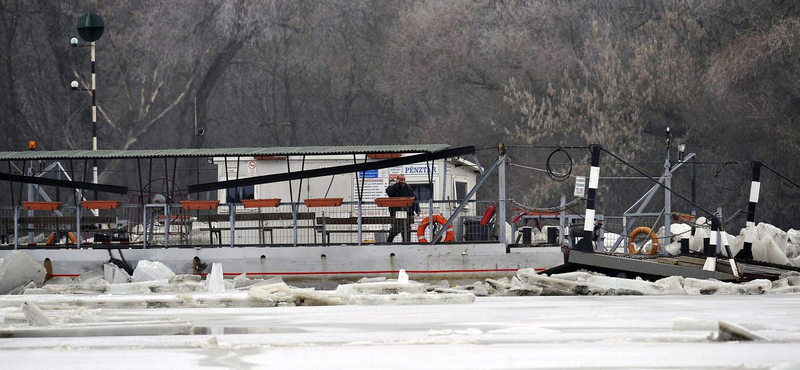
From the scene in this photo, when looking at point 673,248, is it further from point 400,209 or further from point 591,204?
point 591,204

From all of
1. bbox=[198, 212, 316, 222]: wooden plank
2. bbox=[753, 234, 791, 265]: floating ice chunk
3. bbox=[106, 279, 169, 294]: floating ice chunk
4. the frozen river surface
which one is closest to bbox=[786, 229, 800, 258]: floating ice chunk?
bbox=[753, 234, 791, 265]: floating ice chunk

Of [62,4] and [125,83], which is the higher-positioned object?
[62,4]

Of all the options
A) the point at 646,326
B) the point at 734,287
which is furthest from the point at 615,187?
the point at 646,326

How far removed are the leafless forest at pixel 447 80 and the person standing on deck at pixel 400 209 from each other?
20.4 m

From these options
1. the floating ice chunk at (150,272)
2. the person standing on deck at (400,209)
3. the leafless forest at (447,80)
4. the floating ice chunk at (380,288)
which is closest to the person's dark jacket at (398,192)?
the person standing on deck at (400,209)

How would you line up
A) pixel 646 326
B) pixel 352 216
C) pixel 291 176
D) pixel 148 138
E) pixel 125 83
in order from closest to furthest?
pixel 646 326 → pixel 291 176 → pixel 352 216 → pixel 125 83 → pixel 148 138

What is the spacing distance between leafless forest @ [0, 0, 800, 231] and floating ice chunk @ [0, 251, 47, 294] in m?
26.2

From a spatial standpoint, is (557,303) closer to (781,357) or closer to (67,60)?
(781,357)

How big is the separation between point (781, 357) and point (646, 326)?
2.58 meters

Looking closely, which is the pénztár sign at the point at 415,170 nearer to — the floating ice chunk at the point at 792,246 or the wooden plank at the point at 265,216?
the wooden plank at the point at 265,216

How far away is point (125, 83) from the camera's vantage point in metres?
54.2

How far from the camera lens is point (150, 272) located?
20516mm

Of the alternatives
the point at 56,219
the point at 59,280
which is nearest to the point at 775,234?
the point at 59,280

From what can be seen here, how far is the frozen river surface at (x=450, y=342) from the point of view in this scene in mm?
8234
